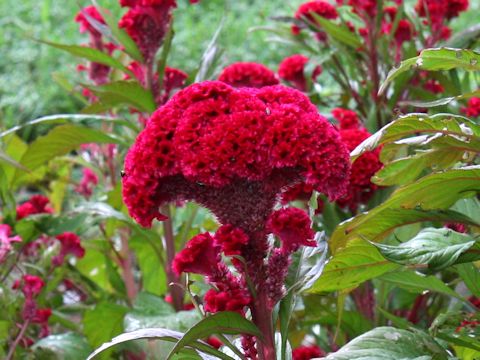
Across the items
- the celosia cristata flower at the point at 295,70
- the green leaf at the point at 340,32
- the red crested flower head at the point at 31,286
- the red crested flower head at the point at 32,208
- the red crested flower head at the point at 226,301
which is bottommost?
the red crested flower head at the point at 31,286

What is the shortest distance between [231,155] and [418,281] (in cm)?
56

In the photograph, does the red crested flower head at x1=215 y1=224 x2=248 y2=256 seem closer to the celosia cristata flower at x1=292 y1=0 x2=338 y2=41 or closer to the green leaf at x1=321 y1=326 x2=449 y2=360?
the green leaf at x1=321 y1=326 x2=449 y2=360

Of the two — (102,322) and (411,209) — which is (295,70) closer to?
(102,322)

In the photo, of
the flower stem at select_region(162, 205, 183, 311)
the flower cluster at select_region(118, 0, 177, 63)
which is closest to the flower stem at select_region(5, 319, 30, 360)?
the flower stem at select_region(162, 205, 183, 311)

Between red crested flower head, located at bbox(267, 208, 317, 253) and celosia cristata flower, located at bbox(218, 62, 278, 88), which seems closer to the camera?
red crested flower head, located at bbox(267, 208, 317, 253)

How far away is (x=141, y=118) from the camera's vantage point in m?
2.38

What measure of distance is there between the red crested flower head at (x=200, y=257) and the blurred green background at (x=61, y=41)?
152 inches

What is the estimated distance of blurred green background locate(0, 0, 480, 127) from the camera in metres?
5.38

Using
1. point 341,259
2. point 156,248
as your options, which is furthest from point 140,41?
point 341,259

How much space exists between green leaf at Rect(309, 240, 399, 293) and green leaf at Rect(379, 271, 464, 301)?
0.42ft

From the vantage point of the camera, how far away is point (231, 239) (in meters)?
1.26

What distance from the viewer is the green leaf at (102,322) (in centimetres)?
224

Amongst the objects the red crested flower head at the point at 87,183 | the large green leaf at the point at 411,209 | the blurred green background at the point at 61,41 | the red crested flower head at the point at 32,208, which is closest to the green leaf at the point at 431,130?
the large green leaf at the point at 411,209

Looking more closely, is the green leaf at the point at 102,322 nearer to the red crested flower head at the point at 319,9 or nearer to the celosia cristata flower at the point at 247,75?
the celosia cristata flower at the point at 247,75
